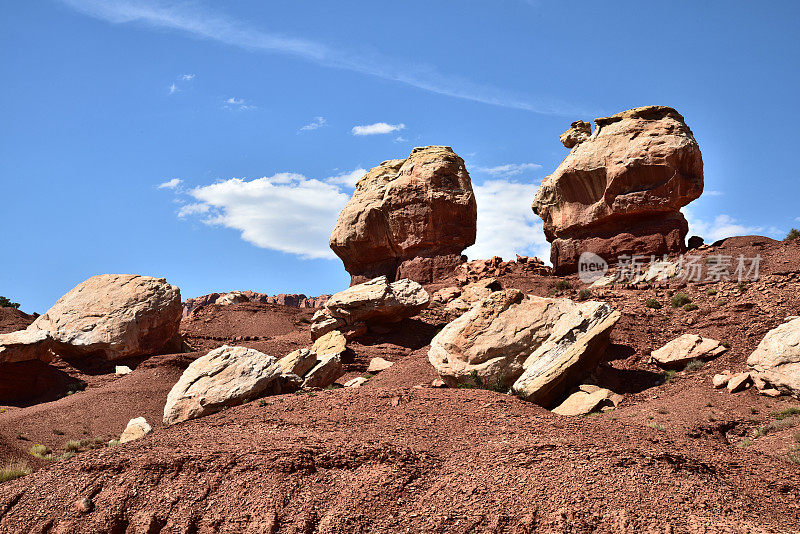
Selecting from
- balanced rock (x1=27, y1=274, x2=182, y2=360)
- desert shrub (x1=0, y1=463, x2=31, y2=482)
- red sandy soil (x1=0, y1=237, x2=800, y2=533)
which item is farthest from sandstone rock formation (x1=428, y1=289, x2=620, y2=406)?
balanced rock (x1=27, y1=274, x2=182, y2=360)

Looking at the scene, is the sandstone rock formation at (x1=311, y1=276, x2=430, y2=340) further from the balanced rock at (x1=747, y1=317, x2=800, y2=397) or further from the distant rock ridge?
the distant rock ridge

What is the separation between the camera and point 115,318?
2123 cm

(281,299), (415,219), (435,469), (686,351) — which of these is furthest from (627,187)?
(281,299)

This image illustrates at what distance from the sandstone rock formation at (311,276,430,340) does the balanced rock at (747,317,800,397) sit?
38.1 ft

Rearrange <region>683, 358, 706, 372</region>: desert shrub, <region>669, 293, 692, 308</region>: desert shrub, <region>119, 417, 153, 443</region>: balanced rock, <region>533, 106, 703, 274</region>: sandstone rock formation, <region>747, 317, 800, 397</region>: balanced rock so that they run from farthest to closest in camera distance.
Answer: <region>533, 106, 703, 274</region>: sandstone rock formation < <region>669, 293, 692, 308</region>: desert shrub < <region>683, 358, 706, 372</region>: desert shrub < <region>119, 417, 153, 443</region>: balanced rock < <region>747, 317, 800, 397</region>: balanced rock

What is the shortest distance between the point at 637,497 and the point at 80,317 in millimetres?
19844

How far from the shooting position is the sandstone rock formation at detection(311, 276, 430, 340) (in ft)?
71.5

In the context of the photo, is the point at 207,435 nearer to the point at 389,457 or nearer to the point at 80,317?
the point at 389,457

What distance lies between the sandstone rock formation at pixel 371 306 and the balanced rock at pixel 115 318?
541 centimetres

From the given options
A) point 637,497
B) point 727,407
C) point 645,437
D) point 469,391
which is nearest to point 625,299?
point 727,407

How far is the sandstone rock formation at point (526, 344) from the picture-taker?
1262 cm

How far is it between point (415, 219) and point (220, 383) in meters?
20.6

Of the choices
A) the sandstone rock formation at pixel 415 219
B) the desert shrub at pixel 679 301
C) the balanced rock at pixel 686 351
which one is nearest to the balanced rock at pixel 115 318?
the sandstone rock formation at pixel 415 219

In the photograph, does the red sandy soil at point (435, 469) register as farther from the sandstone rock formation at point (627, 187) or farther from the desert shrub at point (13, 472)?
the sandstone rock formation at point (627, 187)
